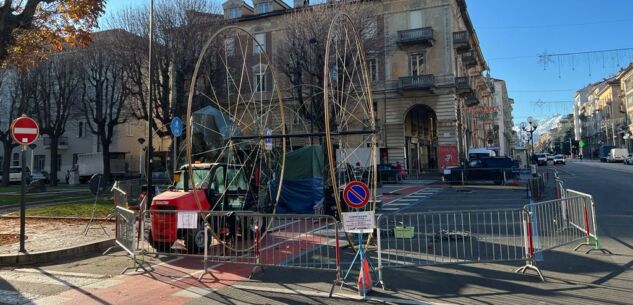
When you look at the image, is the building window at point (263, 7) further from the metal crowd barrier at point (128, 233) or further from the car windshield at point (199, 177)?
the metal crowd barrier at point (128, 233)

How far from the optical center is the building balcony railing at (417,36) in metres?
39.8

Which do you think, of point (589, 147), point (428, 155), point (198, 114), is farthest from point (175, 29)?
point (589, 147)

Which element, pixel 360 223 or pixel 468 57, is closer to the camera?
pixel 360 223

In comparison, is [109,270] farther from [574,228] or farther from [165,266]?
[574,228]

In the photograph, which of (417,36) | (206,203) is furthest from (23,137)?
(417,36)

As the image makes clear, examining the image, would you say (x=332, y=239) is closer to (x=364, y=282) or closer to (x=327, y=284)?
(x=327, y=284)

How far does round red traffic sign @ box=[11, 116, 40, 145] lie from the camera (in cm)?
995

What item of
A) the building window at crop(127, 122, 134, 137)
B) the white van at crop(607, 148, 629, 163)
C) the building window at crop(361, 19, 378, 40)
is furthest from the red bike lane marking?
the white van at crop(607, 148, 629, 163)

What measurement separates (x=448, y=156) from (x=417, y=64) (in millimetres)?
9263

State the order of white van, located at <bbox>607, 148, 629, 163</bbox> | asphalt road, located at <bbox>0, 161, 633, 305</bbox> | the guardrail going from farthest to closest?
white van, located at <bbox>607, 148, 629, 163</bbox>
the guardrail
asphalt road, located at <bbox>0, 161, 633, 305</bbox>

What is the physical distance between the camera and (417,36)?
40.2 m

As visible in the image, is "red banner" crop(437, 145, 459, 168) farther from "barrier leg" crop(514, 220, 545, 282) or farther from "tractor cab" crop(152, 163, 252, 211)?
"barrier leg" crop(514, 220, 545, 282)

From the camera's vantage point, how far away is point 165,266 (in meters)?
8.54

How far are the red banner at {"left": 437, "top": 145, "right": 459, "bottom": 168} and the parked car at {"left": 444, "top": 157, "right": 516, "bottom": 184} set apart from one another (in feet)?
28.1
